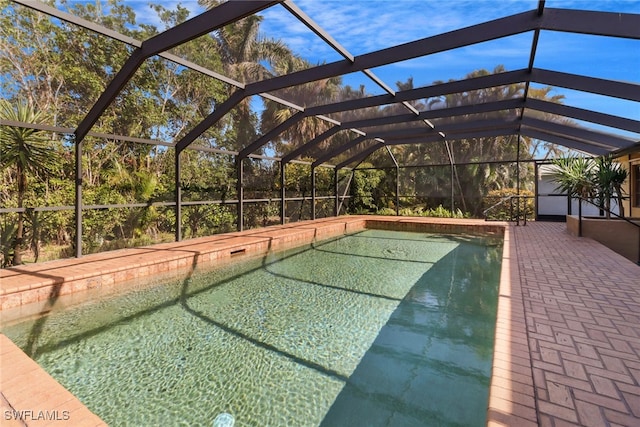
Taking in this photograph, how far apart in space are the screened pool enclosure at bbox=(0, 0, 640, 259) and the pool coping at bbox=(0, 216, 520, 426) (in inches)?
35.7

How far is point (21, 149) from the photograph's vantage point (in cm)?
481

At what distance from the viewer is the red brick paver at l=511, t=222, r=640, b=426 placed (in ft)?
5.84

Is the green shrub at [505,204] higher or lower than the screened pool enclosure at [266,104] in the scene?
lower

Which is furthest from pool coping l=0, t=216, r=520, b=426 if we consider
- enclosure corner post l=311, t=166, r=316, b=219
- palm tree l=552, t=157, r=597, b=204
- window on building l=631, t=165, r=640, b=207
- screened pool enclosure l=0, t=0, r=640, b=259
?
window on building l=631, t=165, r=640, b=207

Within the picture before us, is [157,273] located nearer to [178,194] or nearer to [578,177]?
[178,194]

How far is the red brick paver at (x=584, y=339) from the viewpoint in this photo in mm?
1781

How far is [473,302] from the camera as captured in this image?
4457 millimetres

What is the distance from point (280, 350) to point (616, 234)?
777cm

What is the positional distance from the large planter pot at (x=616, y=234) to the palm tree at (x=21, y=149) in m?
10.8

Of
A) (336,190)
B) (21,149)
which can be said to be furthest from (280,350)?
(336,190)

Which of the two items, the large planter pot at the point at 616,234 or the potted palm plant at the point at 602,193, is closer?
the large planter pot at the point at 616,234

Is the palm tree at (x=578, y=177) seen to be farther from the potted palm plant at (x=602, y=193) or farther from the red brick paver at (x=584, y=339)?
the red brick paver at (x=584, y=339)

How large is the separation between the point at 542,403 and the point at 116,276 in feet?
18.0

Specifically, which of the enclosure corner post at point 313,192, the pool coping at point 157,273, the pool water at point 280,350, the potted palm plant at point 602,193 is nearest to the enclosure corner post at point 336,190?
the enclosure corner post at point 313,192
